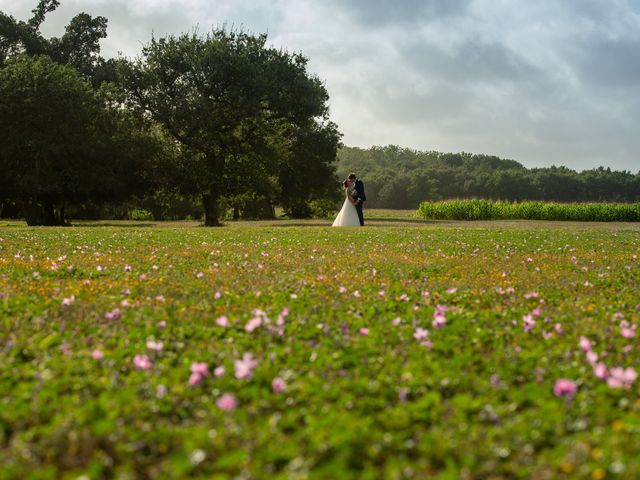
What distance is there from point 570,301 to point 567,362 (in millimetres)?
3125

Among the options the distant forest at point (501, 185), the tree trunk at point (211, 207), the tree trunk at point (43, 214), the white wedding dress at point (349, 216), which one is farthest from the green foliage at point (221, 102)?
the distant forest at point (501, 185)

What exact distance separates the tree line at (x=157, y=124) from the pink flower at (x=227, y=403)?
122 feet

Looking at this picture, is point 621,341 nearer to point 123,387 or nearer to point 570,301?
point 570,301

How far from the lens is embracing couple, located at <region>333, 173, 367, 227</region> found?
96.3 feet

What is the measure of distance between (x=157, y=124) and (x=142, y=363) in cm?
4066

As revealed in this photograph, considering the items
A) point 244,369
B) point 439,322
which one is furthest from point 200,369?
point 439,322

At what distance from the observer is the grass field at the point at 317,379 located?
10.3 feet

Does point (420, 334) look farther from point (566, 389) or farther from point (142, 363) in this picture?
point (142, 363)

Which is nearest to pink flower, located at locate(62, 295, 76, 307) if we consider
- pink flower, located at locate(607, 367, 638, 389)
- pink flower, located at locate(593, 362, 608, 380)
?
pink flower, located at locate(593, 362, 608, 380)

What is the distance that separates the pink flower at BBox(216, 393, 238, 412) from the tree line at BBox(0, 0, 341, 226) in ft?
→ 122

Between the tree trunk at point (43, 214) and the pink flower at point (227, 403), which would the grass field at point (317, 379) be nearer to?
the pink flower at point (227, 403)

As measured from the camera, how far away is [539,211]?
48.7 meters

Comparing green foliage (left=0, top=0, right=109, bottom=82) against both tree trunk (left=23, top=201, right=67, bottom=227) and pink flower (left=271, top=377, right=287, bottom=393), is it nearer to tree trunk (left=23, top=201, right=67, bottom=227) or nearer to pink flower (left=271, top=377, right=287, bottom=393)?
tree trunk (left=23, top=201, right=67, bottom=227)

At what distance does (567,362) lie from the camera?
485cm
